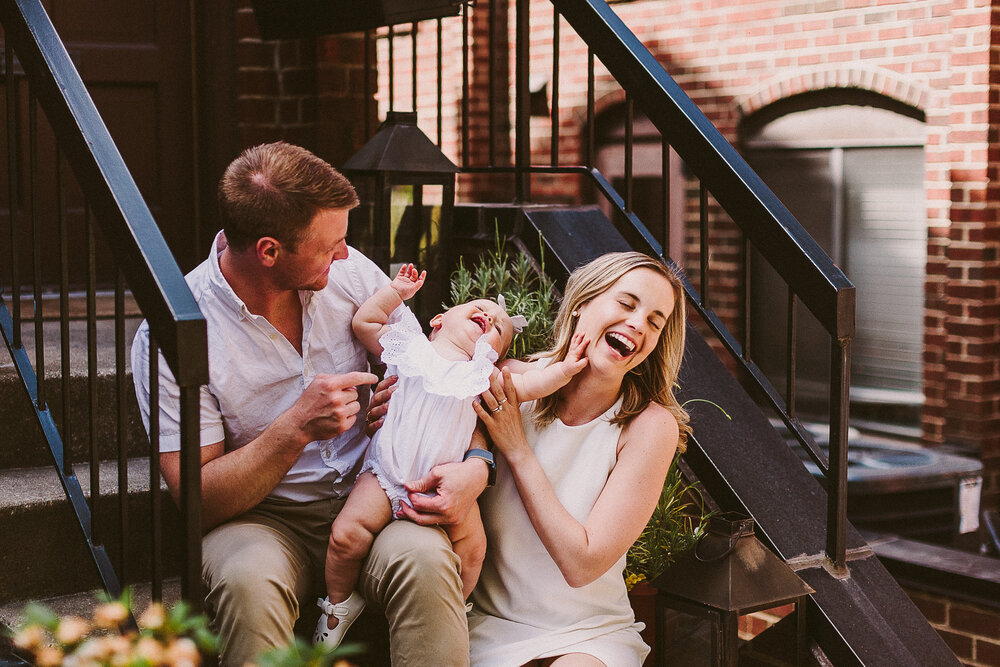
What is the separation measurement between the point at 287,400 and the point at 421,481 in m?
0.39

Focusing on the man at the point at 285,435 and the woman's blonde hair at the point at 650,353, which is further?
the woman's blonde hair at the point at 650,353

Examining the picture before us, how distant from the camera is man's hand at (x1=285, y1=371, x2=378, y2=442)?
2.11 m

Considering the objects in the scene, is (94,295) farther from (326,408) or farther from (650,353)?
(650,353)

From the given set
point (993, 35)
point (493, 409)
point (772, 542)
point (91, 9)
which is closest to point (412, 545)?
point (493, 409)

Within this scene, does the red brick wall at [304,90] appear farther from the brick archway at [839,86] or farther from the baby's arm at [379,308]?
the brick archway at [839,86]

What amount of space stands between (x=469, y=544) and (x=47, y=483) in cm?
118

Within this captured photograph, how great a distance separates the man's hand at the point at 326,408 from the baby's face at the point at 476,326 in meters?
0.28

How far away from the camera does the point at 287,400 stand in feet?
7.75

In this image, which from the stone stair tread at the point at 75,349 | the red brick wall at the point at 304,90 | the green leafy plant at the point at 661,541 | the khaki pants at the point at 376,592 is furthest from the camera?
the red brick wall at the point at 304,90

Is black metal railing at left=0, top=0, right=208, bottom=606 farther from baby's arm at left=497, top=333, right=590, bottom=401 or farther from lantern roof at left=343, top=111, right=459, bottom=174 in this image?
lantern roof at left=343, top=111, right=459, bottom=174

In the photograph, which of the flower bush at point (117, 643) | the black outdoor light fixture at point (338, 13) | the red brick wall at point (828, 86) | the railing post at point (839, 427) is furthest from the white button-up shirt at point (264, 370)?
the red brick wall at point (828, 86)

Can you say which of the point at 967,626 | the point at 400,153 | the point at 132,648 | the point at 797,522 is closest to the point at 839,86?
the point at 967,626

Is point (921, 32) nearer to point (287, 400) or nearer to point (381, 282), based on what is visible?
point (381, 282)

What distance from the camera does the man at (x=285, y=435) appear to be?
207 cm
